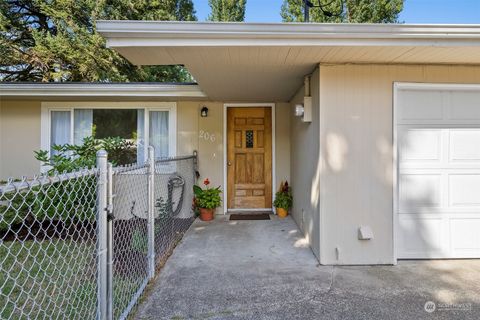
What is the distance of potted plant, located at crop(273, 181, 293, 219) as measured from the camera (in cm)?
566

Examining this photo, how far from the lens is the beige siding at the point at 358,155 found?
3.33 metres

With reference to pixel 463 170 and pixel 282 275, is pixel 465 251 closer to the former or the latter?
pixel 463 170

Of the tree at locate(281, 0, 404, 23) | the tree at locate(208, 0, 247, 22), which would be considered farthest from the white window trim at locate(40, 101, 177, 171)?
the tree at locate(208, 0, 247, 22)

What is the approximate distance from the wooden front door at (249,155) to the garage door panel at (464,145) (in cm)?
322

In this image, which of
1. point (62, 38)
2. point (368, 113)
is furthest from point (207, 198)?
point (62, 38)

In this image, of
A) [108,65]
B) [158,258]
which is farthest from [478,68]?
[108,65]

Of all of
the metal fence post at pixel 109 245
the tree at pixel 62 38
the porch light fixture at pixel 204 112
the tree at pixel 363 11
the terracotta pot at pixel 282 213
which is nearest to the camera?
the metal fence post at pixel 109 245

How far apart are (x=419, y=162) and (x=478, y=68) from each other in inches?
48.7

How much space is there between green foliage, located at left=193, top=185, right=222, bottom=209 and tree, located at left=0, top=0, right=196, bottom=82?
7453 millimetres

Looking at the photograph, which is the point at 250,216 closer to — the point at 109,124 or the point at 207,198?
the point at 207,198

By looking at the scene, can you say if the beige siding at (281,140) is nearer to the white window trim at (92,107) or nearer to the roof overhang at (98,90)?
the roof overhang at (98,90)

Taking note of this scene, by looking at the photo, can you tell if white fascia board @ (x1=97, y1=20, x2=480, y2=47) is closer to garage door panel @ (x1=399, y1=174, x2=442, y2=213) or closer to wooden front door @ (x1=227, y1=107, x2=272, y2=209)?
garage door panel @ (x1=399, y1=174, x2=442, y2=213)

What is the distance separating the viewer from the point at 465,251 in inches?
137

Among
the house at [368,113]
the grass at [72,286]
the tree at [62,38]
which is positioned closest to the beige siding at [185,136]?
the house at [368,113]
